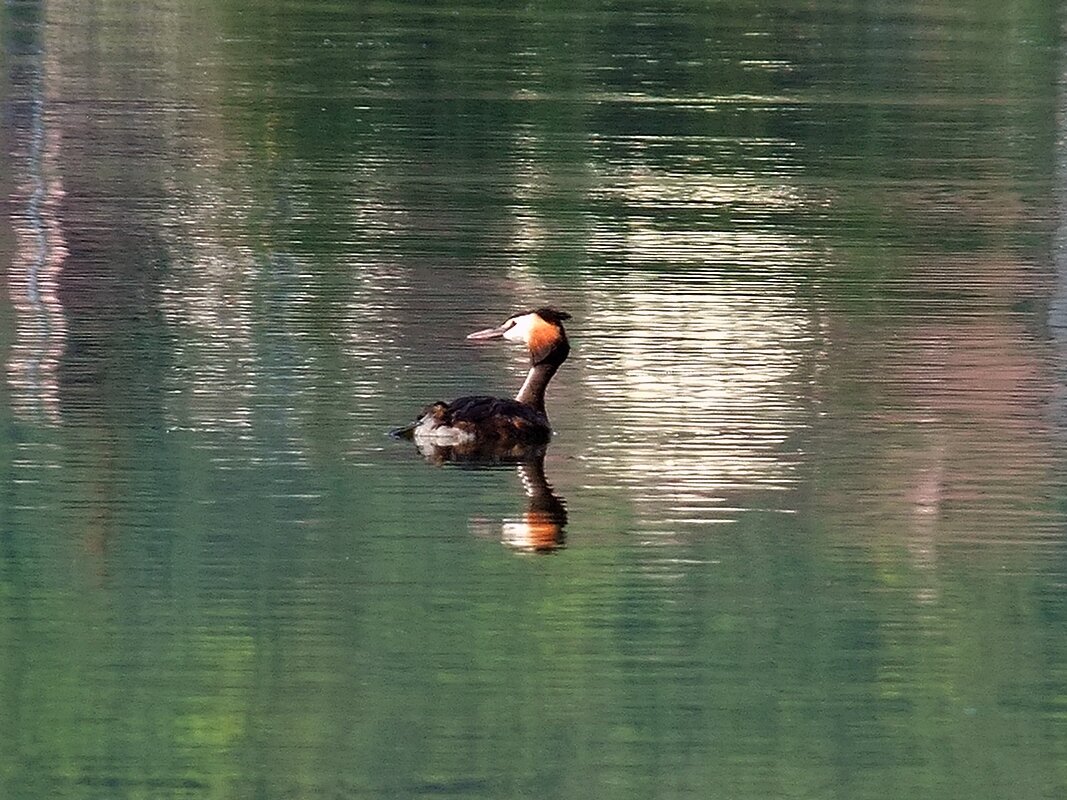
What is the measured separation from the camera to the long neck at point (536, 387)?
13.1 metres

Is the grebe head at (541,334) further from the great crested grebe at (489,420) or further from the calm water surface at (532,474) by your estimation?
the calm water surface at (532,474)

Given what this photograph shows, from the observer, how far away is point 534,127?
28.5 metres

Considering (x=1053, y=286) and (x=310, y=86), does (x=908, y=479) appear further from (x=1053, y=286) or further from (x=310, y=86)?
(x=310, y=86)

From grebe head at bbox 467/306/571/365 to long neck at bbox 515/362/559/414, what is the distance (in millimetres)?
63

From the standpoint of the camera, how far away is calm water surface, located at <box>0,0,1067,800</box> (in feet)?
28.2

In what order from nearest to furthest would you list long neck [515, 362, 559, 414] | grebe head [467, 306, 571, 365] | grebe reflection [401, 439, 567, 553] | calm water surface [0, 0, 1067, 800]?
calm water surface [0, 0, 1067, 800] → grebe reflection [401, 439, 567, 553] → long neck [515, 362, 559, 414] → grebe head [467, 306, 571, 365]

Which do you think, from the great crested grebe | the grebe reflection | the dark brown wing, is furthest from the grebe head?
the grebe reflection

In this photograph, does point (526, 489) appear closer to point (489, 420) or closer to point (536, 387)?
point (489, 420)

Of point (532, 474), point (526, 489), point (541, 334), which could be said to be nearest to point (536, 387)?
point (541, 334)

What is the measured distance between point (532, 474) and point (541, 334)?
3.95ft

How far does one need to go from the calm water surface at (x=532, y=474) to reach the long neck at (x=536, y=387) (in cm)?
25

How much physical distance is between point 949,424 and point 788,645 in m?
4.05

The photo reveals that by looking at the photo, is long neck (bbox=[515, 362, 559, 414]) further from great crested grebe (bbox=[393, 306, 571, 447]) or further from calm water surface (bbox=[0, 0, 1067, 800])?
calm water surface (bbox=[0, 0, 1067, 800])

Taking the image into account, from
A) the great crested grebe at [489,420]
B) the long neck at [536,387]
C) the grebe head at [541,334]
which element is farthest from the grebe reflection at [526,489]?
the grebe head at [541,334]
